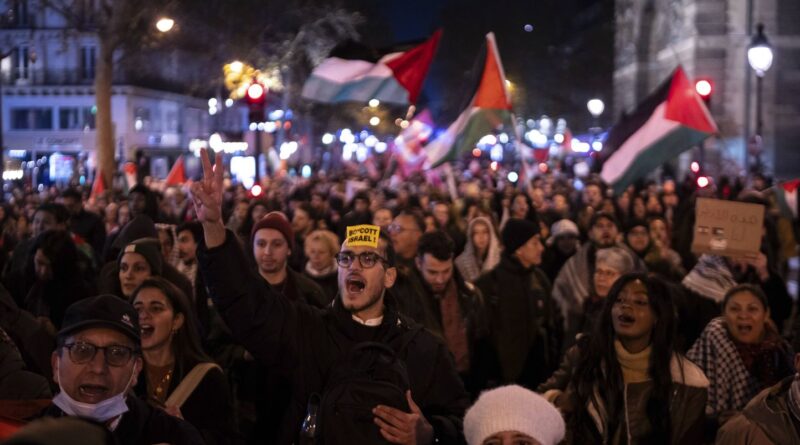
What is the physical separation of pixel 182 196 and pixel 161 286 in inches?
476

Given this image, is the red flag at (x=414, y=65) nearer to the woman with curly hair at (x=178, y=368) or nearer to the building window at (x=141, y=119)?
the woman with curly hair at (x=178, y=368)

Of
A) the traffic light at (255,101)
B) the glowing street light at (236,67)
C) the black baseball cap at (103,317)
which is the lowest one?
the black baseball cap at (103,317)

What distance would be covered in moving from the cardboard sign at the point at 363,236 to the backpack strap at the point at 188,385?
0.87 meters

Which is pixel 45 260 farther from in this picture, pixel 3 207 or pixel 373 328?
pixel 3 207

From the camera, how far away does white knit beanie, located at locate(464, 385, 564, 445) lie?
395cm

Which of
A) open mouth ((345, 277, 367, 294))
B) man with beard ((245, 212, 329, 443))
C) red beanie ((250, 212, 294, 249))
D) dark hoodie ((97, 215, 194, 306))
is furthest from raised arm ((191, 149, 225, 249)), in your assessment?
red beanie ((250, 212, 294, 249))

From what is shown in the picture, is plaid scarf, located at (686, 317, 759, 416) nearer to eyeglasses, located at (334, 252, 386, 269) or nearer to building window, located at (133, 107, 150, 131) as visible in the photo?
eyeglasses, located at (334, 252, 386, 269)

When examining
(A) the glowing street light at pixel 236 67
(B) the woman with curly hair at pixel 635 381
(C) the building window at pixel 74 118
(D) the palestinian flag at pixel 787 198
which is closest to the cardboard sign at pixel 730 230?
(B) the woman with curly hair at pixel 635 381

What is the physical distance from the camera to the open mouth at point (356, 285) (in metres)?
4.67

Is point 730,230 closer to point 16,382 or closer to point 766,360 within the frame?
point 766,360

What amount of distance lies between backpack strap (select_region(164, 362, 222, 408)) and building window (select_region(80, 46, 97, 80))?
206 ft

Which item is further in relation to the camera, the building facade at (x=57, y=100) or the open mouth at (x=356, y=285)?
the building facade at (x=57, y=100)

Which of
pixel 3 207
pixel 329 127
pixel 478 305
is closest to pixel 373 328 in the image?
pixel 478 305

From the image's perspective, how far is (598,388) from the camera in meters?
5.14
